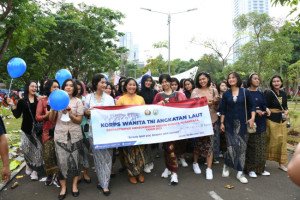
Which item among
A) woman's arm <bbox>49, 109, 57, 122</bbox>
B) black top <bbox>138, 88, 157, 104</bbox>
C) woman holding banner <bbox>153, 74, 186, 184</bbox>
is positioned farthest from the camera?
black top <bbox>138, 88, 157, 104</bbox>

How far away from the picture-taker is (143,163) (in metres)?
3.84

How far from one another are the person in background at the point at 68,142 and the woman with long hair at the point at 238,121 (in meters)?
2.62

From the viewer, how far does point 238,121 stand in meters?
3.90

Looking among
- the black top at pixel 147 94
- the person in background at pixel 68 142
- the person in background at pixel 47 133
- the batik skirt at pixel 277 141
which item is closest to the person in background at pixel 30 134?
the person in background at pixel 47 133

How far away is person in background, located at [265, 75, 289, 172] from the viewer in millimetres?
4254

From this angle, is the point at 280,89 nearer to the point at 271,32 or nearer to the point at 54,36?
the point at 271,32

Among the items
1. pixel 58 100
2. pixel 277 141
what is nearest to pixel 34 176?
pixel 58 100

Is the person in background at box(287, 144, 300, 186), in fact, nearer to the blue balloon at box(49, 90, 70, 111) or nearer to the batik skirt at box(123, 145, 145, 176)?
the blue balloon at box(49, 90, 70, 111)

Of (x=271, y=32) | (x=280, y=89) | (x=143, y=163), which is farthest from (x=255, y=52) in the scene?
(x=143, y=163)

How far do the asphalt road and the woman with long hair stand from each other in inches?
13.9

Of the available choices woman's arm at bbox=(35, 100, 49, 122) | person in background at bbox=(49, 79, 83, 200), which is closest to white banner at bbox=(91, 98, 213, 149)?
person in background at bbox=(49, 79, 83, 200)

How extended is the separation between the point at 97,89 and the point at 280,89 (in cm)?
363

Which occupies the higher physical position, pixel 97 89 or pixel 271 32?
pixel 271 32

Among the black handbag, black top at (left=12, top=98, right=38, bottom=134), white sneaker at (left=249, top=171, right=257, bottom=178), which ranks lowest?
white sneaker at (left=249, top=171, right=257, bottom=178)
